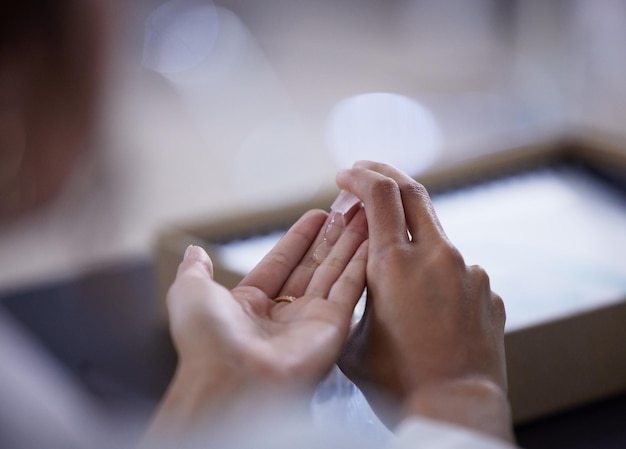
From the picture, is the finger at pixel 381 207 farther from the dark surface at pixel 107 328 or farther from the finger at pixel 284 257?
the dark surface at pixel 107 328

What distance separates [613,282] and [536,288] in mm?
69

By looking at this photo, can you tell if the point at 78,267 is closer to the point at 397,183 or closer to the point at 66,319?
the point at 66,319

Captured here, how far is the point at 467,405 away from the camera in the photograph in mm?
464

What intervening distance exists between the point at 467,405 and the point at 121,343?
46 cm

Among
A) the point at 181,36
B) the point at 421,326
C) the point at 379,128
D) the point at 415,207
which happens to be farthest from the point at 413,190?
the point at 181,36

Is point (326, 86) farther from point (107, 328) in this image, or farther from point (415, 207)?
point (415, 207)

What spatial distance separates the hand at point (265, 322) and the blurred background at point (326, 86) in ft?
2.23

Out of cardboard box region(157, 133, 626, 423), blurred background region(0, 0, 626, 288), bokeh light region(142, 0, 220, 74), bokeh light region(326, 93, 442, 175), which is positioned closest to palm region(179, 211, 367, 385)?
cardboard box region(157, 133, 626, 423)

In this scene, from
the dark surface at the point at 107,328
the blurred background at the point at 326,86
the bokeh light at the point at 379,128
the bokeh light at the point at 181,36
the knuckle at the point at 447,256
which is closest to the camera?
the knuckle at the point at 447,256

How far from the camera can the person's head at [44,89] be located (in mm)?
416

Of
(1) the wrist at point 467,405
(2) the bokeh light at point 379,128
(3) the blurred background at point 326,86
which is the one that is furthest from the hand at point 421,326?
(2) the bokeh light at point 379,128

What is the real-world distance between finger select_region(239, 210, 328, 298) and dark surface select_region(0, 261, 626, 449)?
19cm

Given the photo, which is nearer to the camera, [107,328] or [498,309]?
[498,309]

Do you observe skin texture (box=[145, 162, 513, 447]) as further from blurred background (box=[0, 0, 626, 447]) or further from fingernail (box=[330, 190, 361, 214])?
blurred background (box=[0, 0, 626, 447])
